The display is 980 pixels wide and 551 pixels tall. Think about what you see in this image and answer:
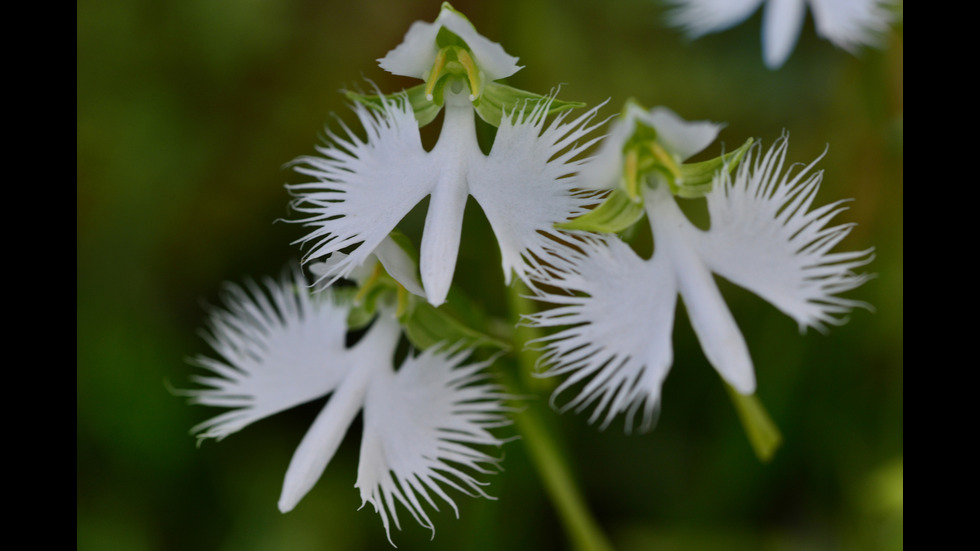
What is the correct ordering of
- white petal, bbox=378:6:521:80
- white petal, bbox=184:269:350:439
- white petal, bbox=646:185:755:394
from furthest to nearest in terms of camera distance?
white petal, bbox=184:269:350:439 < white petal, bbox=378:6:521:80 < white petal, bbox=646:185:755:394

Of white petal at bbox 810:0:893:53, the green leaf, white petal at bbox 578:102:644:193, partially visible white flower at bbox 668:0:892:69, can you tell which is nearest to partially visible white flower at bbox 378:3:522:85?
white petal at bbox 578:102:644:193

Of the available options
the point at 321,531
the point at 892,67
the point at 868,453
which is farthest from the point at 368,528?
the point at 892,67

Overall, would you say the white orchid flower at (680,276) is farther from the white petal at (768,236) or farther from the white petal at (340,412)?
the white petal at (340,412)

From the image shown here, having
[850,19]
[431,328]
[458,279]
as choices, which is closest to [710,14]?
[850,19]

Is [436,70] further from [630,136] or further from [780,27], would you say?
[780,27]

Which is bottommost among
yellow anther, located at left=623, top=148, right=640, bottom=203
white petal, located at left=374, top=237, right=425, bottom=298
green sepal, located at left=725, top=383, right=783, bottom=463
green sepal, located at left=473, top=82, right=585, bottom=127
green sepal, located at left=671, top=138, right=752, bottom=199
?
green sepal, located at left=725, top=383, right=783, bottom=463

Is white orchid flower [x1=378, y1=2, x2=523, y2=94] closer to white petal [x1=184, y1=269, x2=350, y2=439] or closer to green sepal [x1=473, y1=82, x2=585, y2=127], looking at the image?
green sepal [x1=473, y1=82, x2=585, y2=127]

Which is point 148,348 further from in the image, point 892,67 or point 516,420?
point 892,67
